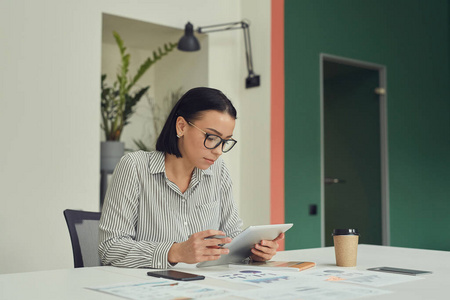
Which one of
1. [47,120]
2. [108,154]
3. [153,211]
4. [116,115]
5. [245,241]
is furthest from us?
[116,115]

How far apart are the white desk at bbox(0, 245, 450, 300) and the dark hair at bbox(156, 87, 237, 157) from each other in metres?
0.53

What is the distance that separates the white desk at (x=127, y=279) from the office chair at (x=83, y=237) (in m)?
0.43

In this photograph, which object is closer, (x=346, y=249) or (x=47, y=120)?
(x=346, y=249)

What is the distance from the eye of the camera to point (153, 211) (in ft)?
6.42

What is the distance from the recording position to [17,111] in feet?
10.6

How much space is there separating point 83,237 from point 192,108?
0.66m

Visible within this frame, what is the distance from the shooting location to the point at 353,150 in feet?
16.2

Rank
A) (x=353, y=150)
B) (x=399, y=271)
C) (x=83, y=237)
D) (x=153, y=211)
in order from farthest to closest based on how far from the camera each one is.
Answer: (x=353, y=150), (x=83, y=237), (x=153, y=211), (x=399, y=271)

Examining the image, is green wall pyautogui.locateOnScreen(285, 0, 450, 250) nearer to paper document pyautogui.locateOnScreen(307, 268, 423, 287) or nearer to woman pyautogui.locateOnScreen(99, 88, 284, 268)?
woman pyautogui.locateOnScreen(99, 88, 284, 268)

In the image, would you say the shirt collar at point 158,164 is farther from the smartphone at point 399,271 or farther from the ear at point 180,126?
the smartphone at point 399,271

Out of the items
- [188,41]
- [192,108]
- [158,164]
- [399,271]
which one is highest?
[188,41]

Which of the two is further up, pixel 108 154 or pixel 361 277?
pixel 108 154

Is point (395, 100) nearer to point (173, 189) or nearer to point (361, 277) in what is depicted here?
point (173, 189)

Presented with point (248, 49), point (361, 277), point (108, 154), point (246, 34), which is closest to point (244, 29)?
point (246, 34)
